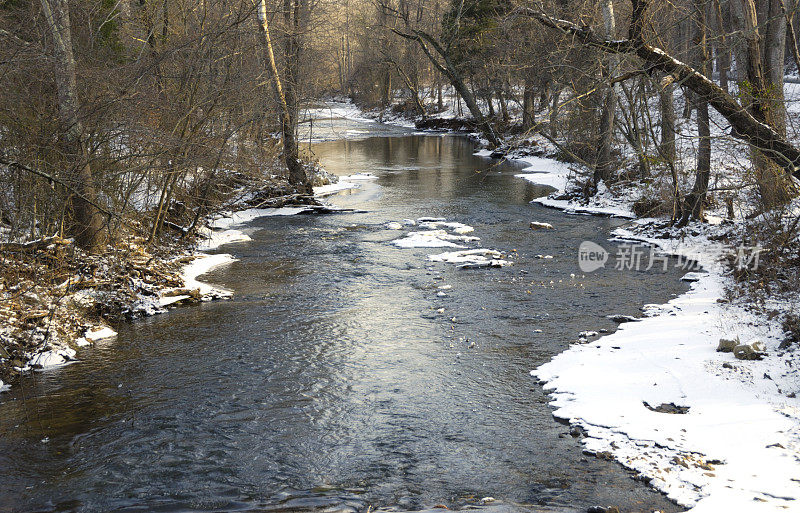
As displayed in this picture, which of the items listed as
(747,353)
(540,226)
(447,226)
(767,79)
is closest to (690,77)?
(747,353)

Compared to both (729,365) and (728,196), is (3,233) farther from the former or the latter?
(728,196)

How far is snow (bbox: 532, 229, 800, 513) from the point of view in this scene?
5.58 meters

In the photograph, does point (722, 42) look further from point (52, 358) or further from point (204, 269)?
point (52, 358)

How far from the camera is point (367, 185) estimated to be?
24969 mm

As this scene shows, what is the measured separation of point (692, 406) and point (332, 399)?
403 cm

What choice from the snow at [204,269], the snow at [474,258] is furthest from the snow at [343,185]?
the snow at [474,258]

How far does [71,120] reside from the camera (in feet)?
31.3

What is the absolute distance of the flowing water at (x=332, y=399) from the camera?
18.8 feet

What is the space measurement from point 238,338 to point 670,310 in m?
6.72

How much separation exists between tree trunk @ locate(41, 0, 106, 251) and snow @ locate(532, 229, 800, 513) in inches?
278

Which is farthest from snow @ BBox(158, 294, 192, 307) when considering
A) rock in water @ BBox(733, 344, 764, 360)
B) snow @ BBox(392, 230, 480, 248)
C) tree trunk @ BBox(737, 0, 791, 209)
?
tree trunk @ BBox(737, 0, 791, 209)

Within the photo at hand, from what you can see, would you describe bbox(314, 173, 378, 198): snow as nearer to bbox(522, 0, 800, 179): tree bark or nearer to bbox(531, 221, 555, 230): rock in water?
→ bbox(531, 221, 555, 230): rock in water

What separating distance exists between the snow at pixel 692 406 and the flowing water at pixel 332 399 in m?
0.35

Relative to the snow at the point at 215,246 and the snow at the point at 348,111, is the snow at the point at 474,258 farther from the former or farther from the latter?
the snow at the point at 348,111
